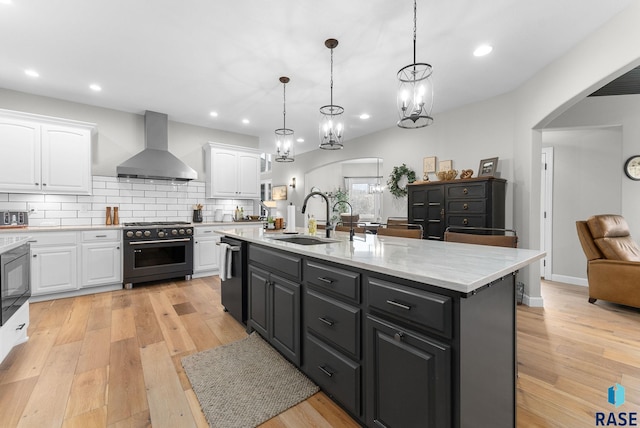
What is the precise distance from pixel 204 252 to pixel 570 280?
5.83 meters

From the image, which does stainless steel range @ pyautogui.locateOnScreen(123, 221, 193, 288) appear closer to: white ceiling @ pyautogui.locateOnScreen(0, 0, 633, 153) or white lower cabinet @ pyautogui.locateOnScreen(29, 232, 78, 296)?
white lower cabinet @ pyautogui.locateOnScreen(29, 232, 78, 296)

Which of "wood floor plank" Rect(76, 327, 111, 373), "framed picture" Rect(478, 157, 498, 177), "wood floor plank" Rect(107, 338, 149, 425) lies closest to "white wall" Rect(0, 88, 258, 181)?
"wood floor plank" Rect(76, 327, 111, 373)

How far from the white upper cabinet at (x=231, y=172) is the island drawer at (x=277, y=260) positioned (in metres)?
3.03

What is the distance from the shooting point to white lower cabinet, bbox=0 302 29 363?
192cm

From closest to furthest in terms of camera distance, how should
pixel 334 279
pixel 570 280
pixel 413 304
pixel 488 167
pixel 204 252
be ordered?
pixel 413 304 → pixel 334 279 → pixel 488 167 → pixel 570 280 → pixel 204 252

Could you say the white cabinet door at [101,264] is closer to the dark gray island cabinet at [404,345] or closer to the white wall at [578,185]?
the dark gray island cabinet at [404,345]

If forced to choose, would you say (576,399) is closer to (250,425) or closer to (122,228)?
(250,425)

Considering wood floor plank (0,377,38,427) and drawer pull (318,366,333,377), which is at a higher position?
drawer pull (318,366,333,377)

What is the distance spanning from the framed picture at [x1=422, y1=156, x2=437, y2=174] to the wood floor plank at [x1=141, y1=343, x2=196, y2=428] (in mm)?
4322

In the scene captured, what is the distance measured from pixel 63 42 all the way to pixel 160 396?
3.25 m

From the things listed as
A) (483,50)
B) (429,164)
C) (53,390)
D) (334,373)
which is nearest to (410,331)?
(334,373)

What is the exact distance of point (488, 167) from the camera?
12.8 feet

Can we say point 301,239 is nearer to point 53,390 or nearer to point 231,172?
point 53,390

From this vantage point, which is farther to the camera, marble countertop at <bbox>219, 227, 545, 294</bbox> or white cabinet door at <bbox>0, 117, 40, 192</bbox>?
white cabinet door at <bbox>0, 117, 40, 192</bbox>
